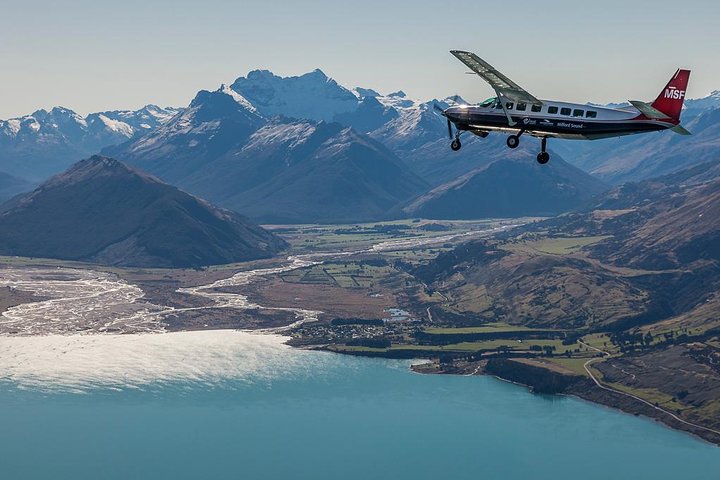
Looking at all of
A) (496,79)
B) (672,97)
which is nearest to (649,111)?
(672,97)

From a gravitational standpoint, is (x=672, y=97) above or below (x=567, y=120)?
above

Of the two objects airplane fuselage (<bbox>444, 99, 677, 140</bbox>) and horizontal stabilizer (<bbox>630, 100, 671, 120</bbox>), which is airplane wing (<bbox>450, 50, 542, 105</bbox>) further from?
horizontal stabilizer (<bbox>630, 100, 671, 120</bbox>)

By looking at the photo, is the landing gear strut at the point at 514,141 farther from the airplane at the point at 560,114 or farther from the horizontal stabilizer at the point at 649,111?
the horizontal stabilizer at the point at 649,111

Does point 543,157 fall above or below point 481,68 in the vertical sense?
below

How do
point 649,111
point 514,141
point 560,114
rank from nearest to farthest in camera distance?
point 649,111 → point 560,114 → point 514,141

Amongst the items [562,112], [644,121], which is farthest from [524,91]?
[644,121]

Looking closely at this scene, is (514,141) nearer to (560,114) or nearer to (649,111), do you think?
(560,114)

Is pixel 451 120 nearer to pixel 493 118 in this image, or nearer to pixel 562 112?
pixel 493 118
